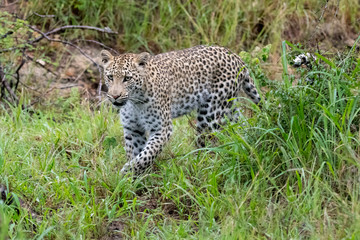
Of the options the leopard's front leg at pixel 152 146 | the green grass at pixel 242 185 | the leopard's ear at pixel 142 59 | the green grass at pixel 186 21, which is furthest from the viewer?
the green grass at pixel 186 21

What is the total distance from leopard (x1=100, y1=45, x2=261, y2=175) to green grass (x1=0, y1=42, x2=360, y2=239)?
487mm

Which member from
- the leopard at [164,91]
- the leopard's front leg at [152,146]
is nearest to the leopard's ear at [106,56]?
the leopard at [164,91]

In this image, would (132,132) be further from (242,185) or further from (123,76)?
(242,185)

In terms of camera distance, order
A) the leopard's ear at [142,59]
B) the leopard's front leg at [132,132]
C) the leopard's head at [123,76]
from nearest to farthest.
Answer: the leopard's head at [123,76], the leopard's ear at [142,59], the leopard's front leg at [132,132]

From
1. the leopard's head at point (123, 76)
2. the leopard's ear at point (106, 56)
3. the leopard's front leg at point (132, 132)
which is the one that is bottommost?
the leopard's front leg at point (132, 132)

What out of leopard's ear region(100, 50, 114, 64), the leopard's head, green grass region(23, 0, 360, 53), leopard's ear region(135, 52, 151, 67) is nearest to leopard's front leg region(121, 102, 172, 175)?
the leopard's head

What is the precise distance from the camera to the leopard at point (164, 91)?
6828mm

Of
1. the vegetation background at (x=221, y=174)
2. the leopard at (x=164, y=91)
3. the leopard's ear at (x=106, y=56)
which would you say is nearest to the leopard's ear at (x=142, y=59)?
the leopard at (x=164, y=91)

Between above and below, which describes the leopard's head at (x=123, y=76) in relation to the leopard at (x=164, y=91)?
above

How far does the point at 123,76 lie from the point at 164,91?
75cm

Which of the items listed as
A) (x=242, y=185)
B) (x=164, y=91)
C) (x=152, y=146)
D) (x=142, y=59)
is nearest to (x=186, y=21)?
(x=164, y=91)

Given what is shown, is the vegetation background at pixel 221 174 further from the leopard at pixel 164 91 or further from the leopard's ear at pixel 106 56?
the leopard's ear at pixel 106 56

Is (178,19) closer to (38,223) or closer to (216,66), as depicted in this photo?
(216,66)

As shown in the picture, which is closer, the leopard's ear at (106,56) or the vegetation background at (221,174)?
the vegetation background at (221,174)
